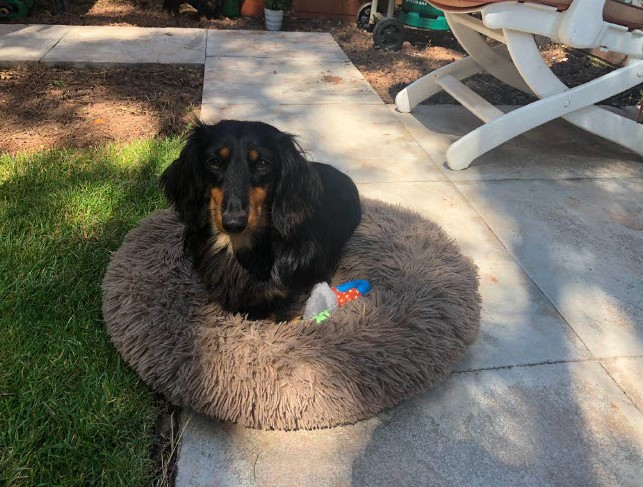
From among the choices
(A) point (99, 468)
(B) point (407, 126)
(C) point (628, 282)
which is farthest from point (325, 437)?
(B) point (407, 126)

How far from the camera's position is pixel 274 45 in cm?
554

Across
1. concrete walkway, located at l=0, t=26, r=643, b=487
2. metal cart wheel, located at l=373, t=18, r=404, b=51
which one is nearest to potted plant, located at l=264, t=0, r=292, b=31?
metal cart wheel, located at l=373, t=18, r=404, b=51

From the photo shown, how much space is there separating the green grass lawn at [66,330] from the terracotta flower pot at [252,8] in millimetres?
4465

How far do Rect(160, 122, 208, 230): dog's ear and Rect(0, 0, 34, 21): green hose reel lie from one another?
201 inches

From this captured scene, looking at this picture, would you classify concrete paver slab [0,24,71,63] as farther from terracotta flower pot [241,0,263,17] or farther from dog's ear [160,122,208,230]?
dog's ear [160,122,208,230]

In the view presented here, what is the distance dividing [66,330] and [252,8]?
5.89 metres

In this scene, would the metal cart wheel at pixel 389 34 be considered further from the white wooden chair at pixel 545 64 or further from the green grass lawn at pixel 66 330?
the green grass lawn at pixel 66 330

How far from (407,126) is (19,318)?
9.57 ft

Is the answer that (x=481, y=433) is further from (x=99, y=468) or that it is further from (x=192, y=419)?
(x=99, y=468)

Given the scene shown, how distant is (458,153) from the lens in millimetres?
3248

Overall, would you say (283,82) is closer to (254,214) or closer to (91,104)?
(91,104)

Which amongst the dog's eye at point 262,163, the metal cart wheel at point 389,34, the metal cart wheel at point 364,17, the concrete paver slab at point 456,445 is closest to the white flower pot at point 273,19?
the metal cart wheel at point 364,17

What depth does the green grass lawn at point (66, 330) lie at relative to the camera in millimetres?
1460

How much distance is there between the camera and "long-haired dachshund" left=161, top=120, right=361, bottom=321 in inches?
72.2
